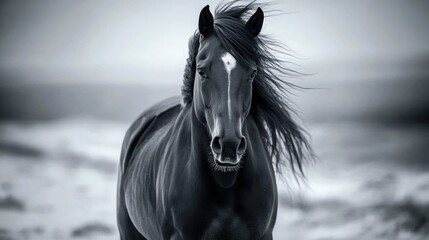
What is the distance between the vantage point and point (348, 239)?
1275 centimetres

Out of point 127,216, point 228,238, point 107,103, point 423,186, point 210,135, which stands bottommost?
point 228,238

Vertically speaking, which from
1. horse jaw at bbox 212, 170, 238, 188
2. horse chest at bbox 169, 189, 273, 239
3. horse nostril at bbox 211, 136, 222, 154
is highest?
horse jaw at bbox 212, 170, 238, 188

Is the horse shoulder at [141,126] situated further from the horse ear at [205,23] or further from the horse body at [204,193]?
the horse ear at [205,23]

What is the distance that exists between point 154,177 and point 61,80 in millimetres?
16532

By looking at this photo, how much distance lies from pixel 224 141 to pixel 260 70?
0.86 meters

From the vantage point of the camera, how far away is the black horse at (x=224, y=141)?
3062 mm

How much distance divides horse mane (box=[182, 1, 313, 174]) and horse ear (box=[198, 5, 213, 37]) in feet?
0.13

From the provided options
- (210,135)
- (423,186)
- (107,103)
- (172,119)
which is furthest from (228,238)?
(107,103)

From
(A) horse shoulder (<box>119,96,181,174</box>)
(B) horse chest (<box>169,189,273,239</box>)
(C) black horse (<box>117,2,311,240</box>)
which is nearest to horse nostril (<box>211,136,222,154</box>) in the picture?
(C) black horse (<box>117,2,311,240</box>)

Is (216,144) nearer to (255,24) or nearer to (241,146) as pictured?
(241,146)

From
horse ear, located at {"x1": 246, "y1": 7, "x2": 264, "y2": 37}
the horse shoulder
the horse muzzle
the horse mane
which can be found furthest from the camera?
the horse shoulder

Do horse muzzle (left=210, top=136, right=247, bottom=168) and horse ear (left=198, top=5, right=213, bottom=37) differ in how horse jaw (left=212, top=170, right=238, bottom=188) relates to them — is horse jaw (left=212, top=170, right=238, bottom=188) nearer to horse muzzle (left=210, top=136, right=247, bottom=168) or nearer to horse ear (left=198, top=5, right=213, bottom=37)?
horse muzzle (left=210, top=136, right=247, bottom=168)

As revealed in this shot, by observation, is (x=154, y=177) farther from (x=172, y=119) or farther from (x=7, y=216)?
(x=7, y=216)

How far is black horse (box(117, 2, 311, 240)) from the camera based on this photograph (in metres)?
3.06
